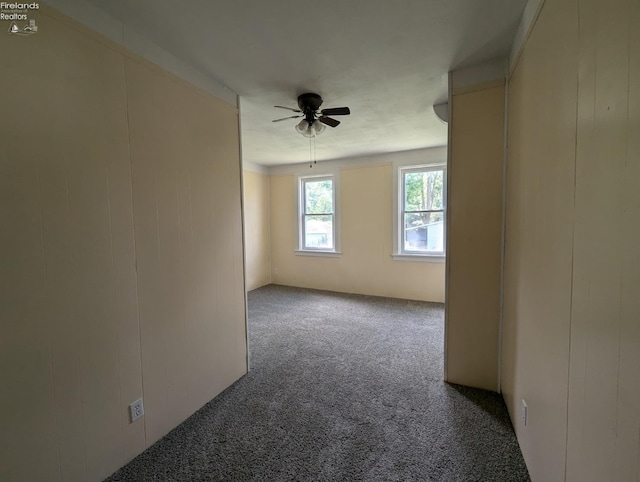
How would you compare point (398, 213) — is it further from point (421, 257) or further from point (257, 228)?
point (257, 228)

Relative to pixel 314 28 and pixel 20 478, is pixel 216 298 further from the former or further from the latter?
pixel 314 28

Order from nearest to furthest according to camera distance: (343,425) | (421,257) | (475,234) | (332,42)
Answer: (332,42)
(343,425)
(475,234)
(421,257)

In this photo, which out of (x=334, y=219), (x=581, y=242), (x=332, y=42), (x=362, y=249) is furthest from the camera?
(x=334, y=219)

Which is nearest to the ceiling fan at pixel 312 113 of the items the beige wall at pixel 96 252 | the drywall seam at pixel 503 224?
the beige wall at pixel 96 252

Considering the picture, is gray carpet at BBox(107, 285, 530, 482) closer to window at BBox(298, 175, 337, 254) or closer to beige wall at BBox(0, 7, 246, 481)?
beige wall at BBox(0, 7, 246, 481)

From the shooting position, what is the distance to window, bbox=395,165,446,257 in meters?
4.46

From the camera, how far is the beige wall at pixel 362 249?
4.66m

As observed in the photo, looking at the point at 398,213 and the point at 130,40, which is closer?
the point at 130,40

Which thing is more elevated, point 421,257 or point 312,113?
point 312,113

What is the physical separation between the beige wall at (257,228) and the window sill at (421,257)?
105 inches

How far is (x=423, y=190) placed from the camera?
14.9 ft

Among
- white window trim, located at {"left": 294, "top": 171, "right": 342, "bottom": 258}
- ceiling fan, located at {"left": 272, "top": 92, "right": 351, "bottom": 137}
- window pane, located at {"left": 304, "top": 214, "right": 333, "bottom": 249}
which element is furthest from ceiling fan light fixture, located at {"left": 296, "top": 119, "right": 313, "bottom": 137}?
window pane, located at {"left": 304, "top": 214, "right": 333, "bottom": 249}
